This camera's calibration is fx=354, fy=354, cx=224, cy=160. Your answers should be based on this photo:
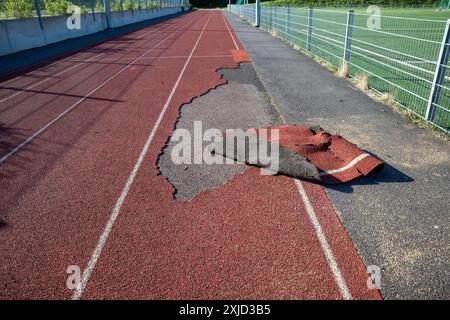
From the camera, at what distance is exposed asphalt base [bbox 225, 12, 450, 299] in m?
3.68

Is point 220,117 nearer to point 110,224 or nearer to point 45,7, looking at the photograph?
point 110,224

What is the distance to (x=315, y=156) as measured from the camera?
5977mm

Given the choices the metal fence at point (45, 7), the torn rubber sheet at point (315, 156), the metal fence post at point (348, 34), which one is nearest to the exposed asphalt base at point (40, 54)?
the metal fence at point (45, 7)

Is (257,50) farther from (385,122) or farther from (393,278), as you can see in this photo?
(393,278)

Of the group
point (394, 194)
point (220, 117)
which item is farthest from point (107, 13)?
point (394, 194)

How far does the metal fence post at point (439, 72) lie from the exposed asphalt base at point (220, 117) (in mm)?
3105

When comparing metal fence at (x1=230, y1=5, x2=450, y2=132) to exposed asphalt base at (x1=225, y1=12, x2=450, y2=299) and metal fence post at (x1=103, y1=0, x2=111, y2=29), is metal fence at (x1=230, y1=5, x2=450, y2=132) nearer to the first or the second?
exposed asphalt base at (x1=225, y1=12, x2=450, y2=299)

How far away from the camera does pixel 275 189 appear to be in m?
5.29

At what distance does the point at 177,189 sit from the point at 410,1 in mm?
71575

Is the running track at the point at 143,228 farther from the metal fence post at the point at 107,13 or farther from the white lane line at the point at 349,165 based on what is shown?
the metal fence post at the point at 107,13

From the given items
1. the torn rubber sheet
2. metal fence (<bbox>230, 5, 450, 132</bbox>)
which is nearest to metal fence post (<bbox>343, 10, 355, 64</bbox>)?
metal fence (<bbox>230, 5, 450, 132</bbox>)

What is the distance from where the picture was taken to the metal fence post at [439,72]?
6791 millimetres

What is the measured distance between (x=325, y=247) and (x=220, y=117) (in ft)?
16.0

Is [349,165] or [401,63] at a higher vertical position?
[401,63]
